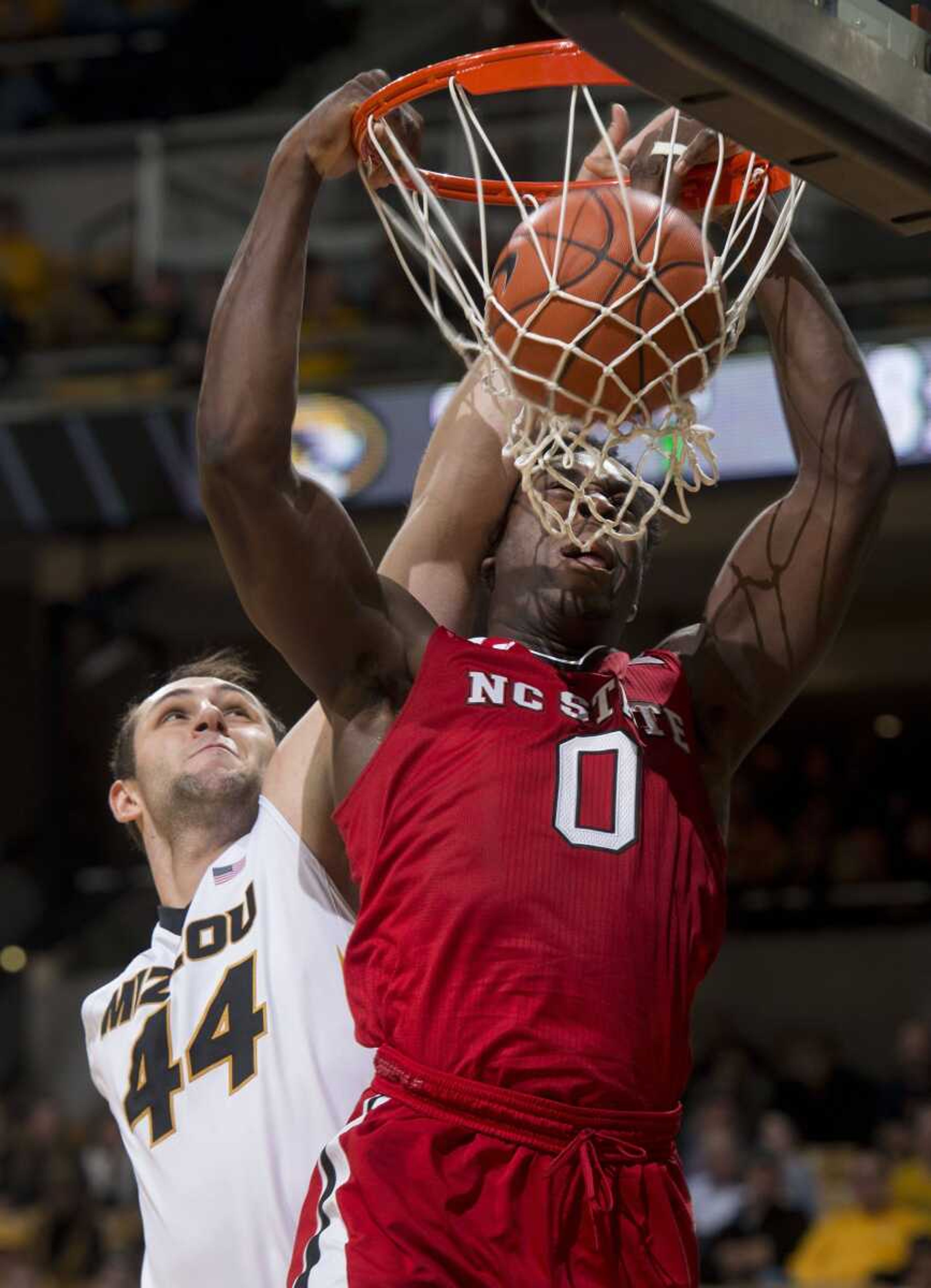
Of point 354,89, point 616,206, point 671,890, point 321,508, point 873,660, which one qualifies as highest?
A: point 354,89

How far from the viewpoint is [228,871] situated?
11.5 feet

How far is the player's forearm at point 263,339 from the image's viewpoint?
2713mm

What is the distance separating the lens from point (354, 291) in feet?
39.7

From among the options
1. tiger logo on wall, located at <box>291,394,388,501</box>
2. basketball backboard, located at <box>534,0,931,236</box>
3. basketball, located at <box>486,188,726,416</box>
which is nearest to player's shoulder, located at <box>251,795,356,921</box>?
basketball, located at <box>486,188,726,416</box>

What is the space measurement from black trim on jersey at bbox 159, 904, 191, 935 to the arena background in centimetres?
559

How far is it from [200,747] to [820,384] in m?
1.39

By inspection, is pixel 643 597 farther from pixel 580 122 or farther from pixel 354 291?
pixel 580 122

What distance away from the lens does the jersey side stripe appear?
258cm

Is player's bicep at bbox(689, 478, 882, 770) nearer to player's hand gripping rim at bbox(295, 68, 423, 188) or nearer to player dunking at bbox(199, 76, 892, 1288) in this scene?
player dunking at bbox(199, 76, 892, 1288)

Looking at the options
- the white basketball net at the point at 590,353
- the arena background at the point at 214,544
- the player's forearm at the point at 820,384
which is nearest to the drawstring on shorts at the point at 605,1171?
the white basketball net at the point at 590,353

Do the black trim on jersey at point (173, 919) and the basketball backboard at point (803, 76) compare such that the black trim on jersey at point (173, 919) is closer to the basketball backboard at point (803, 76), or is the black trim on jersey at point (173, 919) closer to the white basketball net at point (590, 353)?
the white basketball net at point (590, 353)

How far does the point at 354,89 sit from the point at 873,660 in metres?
11.2

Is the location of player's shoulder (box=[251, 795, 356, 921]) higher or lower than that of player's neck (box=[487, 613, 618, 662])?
lower

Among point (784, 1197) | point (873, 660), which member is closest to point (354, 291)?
point (873, 660)
